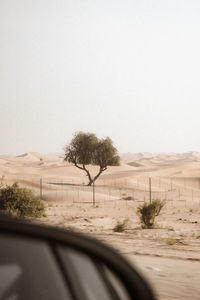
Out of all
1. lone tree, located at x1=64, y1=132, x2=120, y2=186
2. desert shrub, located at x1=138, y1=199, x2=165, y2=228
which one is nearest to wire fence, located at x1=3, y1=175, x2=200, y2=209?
desert shrub, located at x1=138, y1=199, x2=165, y2=228

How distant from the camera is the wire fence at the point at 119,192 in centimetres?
5306

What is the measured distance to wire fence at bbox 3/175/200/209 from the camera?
174ft

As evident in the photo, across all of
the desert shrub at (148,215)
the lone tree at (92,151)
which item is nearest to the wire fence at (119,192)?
the desert shrub at (148,215)

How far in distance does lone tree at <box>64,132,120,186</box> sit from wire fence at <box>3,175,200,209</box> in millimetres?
4013

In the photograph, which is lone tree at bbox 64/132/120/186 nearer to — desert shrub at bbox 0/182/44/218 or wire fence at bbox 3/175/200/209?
wire fence at bbox 3/175/200/209

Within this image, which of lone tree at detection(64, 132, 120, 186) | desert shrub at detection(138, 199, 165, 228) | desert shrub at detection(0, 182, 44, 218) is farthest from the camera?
lone tree at detection(64, 132, 120, 186)

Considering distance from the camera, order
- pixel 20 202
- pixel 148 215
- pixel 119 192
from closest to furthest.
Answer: pixel 148 215
pixel 20 202
pixel 119 192

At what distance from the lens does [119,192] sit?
6825cm

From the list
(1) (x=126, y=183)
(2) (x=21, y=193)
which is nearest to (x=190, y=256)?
(2) (x=21, y=193)

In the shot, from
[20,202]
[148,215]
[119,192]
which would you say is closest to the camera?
[148,215]

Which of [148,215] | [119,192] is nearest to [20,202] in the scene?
[148,215]

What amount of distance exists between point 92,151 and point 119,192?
747 centimetres

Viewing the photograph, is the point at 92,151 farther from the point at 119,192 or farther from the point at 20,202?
the point at 20,202

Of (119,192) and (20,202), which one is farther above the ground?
(20,202)
